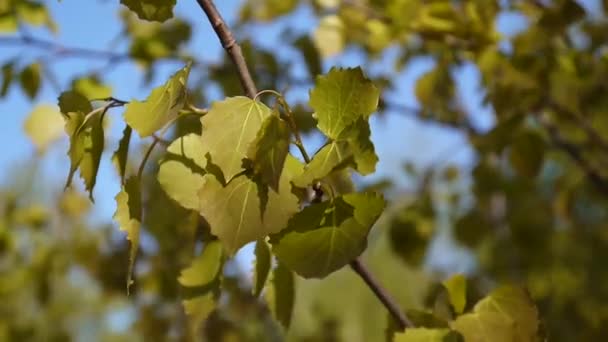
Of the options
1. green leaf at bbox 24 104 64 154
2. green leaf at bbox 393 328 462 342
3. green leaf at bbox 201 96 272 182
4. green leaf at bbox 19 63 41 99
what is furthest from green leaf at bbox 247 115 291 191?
green leaf at bbox 19 63 41 99

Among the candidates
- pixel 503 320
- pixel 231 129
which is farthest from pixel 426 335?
pixel 231 129

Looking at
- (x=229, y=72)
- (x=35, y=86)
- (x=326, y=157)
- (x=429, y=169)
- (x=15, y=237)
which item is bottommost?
(x=429, y=169)

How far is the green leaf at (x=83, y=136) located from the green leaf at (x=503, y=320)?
208 mm

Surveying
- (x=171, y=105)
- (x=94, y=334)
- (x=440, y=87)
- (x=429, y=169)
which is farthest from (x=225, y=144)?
(x=94, y=334)

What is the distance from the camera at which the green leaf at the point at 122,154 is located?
0.37 meters

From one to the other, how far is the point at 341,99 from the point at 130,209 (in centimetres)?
11

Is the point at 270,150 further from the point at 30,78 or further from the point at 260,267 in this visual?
the point at 30,78

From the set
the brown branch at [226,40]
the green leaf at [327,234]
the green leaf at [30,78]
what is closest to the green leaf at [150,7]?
the brown branch at [226,40]

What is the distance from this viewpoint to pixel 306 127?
103 cm

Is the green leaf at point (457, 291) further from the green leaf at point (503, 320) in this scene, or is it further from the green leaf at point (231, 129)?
the green leaf at point (231, 129)

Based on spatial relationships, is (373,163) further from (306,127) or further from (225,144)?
(306,127)

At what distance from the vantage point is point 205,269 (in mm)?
439

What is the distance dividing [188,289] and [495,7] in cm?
51

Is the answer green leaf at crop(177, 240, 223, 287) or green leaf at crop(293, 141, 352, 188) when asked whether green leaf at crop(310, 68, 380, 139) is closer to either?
green leaf at crop(293, 141, 352, 188)
